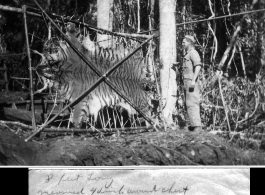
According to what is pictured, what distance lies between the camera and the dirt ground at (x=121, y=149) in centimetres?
362

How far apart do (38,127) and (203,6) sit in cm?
207

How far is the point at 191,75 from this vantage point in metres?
4.36

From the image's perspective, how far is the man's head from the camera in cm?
432

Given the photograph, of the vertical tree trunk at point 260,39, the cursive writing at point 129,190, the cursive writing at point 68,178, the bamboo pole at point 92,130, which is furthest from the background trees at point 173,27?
the cursive writing at point 129,190

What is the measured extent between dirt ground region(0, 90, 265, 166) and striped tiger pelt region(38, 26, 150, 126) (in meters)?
0.30

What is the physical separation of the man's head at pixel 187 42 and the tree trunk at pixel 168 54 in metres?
0.10

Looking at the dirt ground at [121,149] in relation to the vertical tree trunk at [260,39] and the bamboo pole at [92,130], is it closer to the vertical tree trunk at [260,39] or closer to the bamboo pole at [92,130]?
the bamboo pole at [92,130]

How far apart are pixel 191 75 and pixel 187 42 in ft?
1.08

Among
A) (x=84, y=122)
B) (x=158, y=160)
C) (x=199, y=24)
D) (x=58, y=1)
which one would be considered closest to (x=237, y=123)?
(x=158, y=160)

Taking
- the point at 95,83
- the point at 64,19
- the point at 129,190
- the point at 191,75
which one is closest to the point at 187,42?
the point at 191,75

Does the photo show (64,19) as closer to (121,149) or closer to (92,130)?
(92,130)

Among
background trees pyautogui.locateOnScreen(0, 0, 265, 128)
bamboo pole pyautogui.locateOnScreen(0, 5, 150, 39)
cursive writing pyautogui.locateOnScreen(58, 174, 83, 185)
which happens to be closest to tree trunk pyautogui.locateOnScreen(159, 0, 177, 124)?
background trees pyautogui.locateOnScreen(0, 0, 265, 128)

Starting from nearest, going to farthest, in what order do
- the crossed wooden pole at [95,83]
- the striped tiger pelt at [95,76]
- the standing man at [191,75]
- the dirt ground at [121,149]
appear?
1. the dirt ground at [121,149]
2. the crossed wooden pole at [95,83]
3. the striped tiger pelt at [95,76]
4. the standing man at [191,75]

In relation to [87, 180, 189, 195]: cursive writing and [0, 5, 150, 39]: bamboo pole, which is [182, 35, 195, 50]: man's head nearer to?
[0, 5, 150, 39]: bamboo pole
